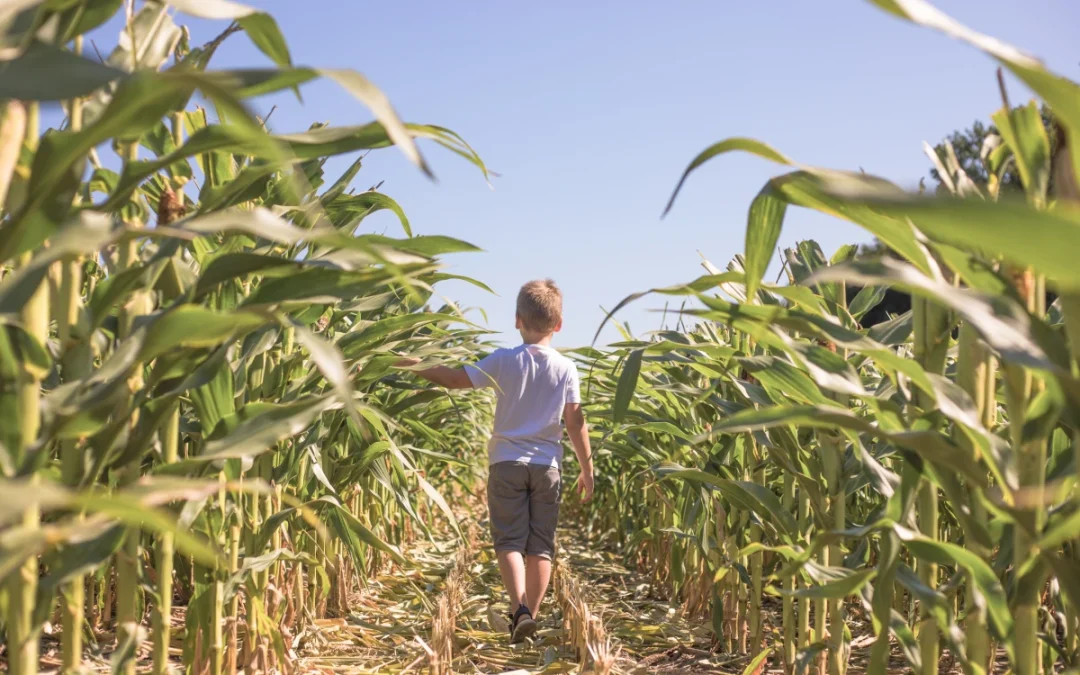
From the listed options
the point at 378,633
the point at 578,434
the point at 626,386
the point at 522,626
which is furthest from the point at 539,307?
the point at 626,386

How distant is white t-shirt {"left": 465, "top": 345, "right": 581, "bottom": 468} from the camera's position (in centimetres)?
354

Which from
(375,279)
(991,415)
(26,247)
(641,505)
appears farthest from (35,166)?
(641,505)

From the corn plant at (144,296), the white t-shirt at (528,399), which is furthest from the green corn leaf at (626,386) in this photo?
the white t-shirt at (528,399)

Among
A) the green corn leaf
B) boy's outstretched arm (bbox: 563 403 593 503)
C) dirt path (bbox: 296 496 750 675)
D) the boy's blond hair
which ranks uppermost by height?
the boy's blond hair

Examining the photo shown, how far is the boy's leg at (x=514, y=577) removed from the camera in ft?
11.0

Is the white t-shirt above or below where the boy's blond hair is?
below

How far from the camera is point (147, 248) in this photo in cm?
141

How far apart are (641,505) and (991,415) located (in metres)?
3.90

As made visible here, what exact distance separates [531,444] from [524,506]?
255 mm

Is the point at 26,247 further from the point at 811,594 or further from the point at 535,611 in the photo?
the point at 535,611

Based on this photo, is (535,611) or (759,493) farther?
(535,611)

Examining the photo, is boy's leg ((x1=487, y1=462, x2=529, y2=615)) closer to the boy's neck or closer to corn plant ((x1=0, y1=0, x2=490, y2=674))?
the boy's neck

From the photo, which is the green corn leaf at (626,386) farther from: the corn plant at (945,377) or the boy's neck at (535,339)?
the boy's neck at (535,339)

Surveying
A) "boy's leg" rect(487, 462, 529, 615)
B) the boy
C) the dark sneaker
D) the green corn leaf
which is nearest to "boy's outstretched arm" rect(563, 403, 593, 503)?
the boy
